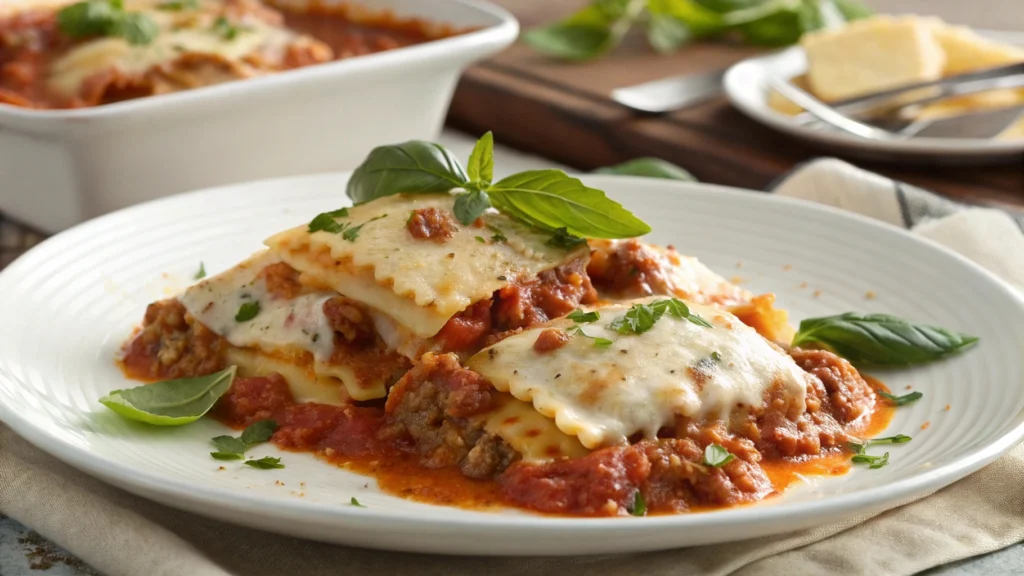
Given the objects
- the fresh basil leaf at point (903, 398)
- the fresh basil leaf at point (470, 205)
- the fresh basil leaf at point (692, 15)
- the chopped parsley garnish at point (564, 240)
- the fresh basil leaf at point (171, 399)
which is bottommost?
the fresh basil leaf at point (171, 399)

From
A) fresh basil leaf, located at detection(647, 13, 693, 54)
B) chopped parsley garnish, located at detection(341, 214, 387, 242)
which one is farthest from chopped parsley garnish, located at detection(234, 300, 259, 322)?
fresh basil leaf, located at detection(647, 13, 693, 54)

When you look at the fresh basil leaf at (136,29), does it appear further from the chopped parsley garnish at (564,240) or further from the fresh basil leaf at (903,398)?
the fresh basil leaf at (903,398)

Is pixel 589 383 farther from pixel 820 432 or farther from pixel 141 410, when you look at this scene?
pixel 141 410

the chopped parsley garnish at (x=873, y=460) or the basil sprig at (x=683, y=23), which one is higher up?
the chopped parsley garnish at (x=873, y=460)

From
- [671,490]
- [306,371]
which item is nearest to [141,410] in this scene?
[306,371]

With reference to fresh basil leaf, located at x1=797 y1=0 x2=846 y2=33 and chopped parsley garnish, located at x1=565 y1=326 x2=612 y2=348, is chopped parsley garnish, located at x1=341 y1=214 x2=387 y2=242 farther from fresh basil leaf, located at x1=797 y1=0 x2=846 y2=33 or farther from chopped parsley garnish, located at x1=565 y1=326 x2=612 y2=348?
fresh basil leaf, located at x1=797 y1=0 x2=846 y2=33

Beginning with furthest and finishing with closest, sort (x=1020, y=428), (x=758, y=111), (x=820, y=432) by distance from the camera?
(x=758, y=111), (x=820, y=432), (x=1020, y=428)

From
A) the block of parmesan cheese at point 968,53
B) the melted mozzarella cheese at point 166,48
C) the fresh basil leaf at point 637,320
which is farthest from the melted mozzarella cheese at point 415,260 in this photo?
the block of parmesan cheese at point 968,53
